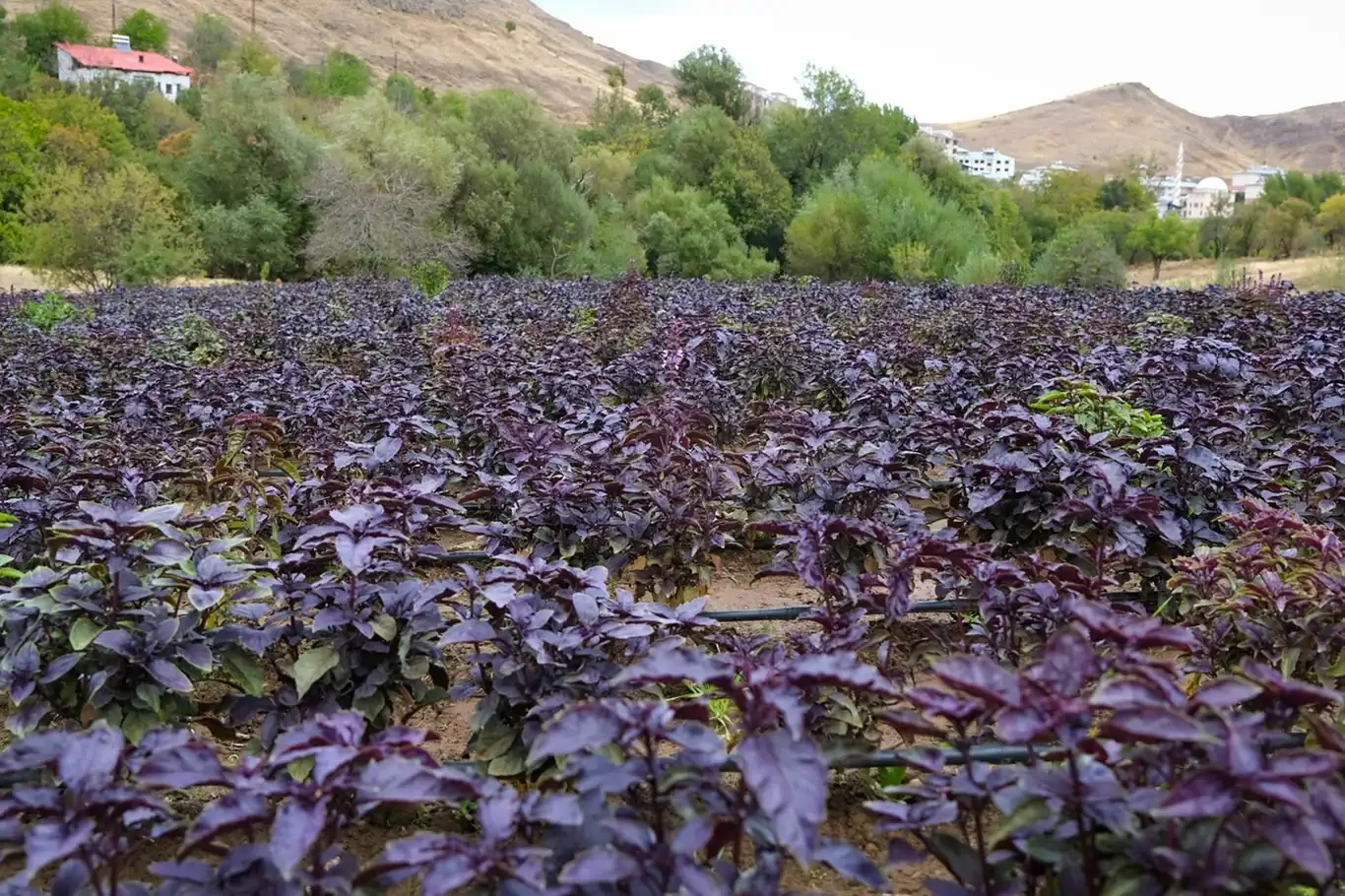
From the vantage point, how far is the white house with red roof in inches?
2579

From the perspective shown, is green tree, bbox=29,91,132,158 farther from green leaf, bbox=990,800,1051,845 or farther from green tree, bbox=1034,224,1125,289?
green leaf, bbox=990,800,1051,845

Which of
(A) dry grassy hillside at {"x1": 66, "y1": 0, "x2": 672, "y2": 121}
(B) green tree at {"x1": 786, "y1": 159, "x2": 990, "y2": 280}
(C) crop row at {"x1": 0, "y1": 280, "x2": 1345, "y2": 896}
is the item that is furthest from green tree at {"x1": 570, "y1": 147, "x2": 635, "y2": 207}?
(A) dry grassy hillside at {"x1": 66, "y1": 0, "x2": 672, "y2": 121}

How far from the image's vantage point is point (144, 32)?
84.9 m

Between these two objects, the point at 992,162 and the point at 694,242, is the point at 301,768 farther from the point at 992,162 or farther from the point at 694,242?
the point at 992,162

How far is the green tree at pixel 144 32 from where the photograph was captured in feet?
276

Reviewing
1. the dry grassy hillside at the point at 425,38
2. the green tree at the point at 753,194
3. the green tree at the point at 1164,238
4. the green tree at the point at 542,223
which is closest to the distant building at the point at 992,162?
the dry grassy hillside at the point at 425,38

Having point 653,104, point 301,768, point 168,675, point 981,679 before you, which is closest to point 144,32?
point 653,104

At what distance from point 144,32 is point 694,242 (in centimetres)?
8158

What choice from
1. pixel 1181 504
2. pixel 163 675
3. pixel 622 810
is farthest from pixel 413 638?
pixel 1181 504

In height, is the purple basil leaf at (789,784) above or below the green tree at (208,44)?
below

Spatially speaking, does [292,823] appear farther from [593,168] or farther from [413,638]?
[593,168]

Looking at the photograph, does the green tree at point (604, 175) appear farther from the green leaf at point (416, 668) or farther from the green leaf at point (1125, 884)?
the green leaf at point (1125, 884)

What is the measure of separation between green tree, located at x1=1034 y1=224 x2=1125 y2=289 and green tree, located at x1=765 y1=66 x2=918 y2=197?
13577 mm

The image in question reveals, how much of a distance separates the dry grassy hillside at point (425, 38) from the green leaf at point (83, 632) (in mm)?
110225
